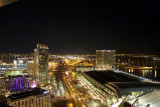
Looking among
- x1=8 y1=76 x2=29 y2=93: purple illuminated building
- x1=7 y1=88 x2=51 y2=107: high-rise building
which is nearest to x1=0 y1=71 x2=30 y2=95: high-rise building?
x1=8 y1=76 x2=29 y2=93: purple illuminated building

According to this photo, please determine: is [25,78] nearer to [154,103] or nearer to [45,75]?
[45,75]

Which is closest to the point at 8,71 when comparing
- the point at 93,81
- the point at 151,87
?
the point at 93,81

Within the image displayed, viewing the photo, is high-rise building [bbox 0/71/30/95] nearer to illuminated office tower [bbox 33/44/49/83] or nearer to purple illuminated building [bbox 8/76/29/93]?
purple illuminated building [bbox 8/76/29/93]

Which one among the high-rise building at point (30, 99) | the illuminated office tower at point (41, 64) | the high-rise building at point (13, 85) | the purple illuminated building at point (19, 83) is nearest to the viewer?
the high-rise building at point (30, 99)

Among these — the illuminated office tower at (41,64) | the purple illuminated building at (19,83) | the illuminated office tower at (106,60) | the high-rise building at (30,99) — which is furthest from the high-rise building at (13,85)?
the illuminated office tower at (106,60)

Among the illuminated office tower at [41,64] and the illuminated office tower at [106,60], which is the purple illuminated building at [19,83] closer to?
the illuminated office tower at [41,64]

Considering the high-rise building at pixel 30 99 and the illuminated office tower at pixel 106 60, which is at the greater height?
the illuminated office tower at pixel 106 60

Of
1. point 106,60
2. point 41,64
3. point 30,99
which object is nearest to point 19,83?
point 41,64

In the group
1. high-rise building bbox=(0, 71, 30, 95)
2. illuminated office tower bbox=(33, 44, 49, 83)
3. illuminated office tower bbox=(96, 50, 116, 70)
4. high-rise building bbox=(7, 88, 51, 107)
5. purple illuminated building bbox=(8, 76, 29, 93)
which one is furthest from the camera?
illuminated office tower bbox=(96, 50, 116, 70)

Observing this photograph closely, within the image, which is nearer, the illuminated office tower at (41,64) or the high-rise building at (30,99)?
the high-rise building at (30,99)
